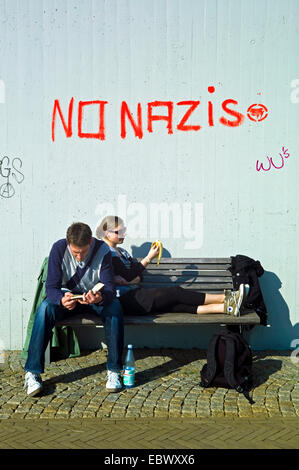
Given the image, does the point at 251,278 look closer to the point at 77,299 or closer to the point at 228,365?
the point at 228,365

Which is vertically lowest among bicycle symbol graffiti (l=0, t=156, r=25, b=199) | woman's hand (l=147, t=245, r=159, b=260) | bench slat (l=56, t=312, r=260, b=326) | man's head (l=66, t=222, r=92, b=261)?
bench slat (l=56, t=312, r=260, b=326)

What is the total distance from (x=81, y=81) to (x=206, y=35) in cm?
141

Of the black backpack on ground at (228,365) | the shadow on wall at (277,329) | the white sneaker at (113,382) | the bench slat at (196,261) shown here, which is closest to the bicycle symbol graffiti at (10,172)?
the bench slat at (196,261)

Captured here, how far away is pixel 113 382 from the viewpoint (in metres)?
5.53

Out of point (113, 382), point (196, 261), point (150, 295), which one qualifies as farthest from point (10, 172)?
point (113, 382)

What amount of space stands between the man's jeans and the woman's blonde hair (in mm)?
916

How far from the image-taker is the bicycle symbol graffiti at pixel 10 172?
6785mm

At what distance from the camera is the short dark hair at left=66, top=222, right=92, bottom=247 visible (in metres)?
5.61

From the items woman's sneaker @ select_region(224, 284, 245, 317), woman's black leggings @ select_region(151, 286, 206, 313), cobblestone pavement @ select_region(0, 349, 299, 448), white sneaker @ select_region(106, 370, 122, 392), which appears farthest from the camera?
woman's black leggings @ select_region(151, 286, 206, 313)

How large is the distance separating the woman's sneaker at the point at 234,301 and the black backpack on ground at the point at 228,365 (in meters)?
0.27

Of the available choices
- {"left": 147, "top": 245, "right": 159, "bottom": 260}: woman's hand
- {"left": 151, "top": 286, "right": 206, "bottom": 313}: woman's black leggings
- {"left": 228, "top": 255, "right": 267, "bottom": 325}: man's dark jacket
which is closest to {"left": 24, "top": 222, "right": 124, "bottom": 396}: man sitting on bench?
{"left": 151, "top": 286, "right": 206, "bottom": 313}: woman's black leggings

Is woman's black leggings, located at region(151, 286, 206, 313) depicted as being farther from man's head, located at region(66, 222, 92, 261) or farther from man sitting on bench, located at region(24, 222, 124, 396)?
A: man's head, located at region(66, 222, 92, 261)

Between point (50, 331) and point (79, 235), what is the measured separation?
2.97 ft

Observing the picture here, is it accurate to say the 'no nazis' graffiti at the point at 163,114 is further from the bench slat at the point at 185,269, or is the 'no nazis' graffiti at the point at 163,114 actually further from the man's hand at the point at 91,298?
the man's hand at the point at 91,298
